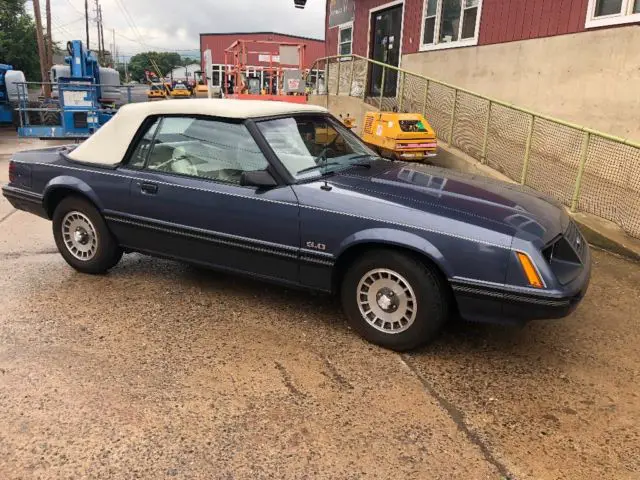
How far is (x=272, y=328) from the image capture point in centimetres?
383

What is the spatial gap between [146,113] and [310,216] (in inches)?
71.3

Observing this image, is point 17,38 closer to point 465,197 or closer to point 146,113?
point 146,113

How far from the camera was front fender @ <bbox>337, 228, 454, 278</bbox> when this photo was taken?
3.16 m

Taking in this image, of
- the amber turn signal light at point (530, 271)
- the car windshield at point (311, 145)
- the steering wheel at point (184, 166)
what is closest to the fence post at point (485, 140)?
the car windshield at point (311, 145)

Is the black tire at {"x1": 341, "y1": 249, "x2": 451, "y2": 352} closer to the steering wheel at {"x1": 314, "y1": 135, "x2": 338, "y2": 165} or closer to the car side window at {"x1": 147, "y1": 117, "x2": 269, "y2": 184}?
the steering wheel at {"x1": 314, "y1": 135, "x2": 338, "y2": 165}

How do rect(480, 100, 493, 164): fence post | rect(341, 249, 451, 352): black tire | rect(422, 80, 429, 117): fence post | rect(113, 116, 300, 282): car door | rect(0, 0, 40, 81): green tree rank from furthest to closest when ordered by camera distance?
rect(0, 0, 40, 81): green tree, rect(422, 80, 429, 117): fence post, rect(480, 100, 493, 164): fence post, rect(113, 116, 300, 282): car door, rect(341, 249, 451, 352): black tire

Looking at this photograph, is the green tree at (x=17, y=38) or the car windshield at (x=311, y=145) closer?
the car windshield at (x=311, y=145)

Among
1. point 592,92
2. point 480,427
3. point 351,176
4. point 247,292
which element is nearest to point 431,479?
point 480,427

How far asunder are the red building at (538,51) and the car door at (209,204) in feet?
18.5

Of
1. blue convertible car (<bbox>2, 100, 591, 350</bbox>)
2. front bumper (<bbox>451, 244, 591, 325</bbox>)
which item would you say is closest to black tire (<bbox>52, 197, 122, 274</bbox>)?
blue convertible car (<bbox>2, 100, 591, 350</bbox>)

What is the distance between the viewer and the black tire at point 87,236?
4531 mm

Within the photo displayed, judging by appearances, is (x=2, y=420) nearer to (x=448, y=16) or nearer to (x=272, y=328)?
(x=272, y=328)

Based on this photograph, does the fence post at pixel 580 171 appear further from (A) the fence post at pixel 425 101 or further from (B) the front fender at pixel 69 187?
(B) the front fender at pixel 69 187

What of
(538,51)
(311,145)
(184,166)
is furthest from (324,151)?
(538,51)
